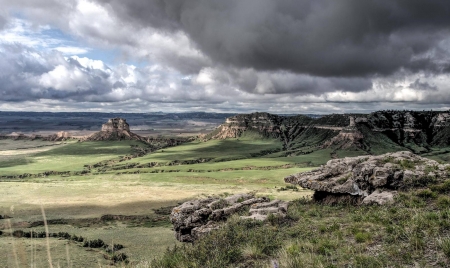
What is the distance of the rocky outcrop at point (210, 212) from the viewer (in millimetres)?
19938

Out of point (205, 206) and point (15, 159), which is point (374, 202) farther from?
point (15, 159)

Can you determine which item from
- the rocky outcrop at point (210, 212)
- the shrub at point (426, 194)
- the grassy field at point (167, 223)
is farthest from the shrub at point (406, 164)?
the rocky outcrop at point (210, 212)

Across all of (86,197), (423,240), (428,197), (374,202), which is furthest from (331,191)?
(86,197)

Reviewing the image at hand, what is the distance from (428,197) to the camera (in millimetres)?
17047

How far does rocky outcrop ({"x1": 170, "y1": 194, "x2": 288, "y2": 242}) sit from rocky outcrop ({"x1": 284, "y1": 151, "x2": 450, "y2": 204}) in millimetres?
4266

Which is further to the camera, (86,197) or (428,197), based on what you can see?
(86,197)

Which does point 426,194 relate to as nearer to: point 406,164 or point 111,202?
point 406,164

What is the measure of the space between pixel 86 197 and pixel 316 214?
73312 millimetres

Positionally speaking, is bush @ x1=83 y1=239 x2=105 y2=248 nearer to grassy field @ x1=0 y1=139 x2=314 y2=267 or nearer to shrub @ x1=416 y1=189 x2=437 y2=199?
grassy field @ x1=0 y1=139 x2=314 y2=267

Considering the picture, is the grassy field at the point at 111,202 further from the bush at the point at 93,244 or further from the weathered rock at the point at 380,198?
the weathered rock at the point at 380,198

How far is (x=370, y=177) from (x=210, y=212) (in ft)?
40.7

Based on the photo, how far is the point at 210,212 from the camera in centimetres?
2278

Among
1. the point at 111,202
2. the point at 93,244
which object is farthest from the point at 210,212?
the point at 111,202

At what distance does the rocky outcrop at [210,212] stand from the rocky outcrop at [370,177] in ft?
14.0
